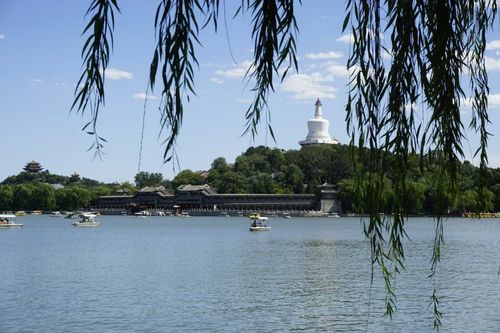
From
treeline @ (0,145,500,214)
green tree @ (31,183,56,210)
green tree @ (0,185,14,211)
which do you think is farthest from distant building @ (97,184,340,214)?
green tree @ (0,185,14,211)

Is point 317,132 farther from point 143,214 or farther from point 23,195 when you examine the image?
point 23,195

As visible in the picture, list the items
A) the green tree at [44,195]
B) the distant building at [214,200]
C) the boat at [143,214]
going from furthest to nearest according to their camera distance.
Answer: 1. the green tree at [44,195]
2. the boat at [143,214]
3. the distant building at [214,200]

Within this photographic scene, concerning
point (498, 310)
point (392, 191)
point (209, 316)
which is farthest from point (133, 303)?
point (392, 191)

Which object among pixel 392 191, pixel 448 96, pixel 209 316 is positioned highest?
pixel 448 96

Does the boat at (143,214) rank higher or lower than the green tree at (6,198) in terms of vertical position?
lower

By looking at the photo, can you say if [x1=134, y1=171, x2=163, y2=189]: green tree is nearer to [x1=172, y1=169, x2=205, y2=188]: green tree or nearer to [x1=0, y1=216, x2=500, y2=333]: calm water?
[x1=172, y1=169, x2=205, y2=188]: green tree

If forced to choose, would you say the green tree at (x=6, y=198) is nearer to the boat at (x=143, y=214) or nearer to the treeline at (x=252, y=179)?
the treeline at (x=252, y=179)

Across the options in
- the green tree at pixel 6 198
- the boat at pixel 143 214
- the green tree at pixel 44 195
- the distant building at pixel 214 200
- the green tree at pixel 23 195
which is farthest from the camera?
the green tree at pixel 44 195

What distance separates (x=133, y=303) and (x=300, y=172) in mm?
90197

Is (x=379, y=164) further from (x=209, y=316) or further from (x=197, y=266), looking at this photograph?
(x=197, y=266)

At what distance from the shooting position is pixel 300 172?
349 ft

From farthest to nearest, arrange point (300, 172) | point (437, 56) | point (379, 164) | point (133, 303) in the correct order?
point (300, 172) < point (133, 303) < point (379, 164) < point (437, 56)

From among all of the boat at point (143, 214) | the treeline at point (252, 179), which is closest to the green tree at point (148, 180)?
the treeline at point (252, 179)

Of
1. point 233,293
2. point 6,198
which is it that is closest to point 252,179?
point 6,198
